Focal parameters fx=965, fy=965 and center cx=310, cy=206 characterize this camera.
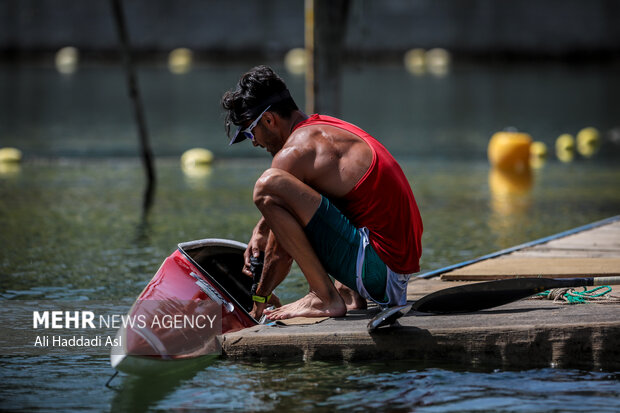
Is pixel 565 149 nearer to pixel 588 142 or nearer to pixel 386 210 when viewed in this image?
pixel 588 142

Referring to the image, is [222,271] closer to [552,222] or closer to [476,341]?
[476,341]

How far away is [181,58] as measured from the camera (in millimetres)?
52781

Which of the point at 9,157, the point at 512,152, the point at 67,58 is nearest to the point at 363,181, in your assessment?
the point at 512,152

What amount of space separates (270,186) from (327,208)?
32cm

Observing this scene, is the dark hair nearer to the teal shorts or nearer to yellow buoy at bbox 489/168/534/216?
the teal shorts

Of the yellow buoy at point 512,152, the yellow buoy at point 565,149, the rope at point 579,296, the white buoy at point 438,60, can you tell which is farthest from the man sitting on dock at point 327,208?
the white buoy at point 438,60

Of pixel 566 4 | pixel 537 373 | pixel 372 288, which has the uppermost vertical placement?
pixel 566 4

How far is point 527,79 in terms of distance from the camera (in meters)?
43.5

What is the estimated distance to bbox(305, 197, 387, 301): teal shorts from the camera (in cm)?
502

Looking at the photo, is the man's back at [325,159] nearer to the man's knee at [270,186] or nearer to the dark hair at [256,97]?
the man's knee at [270,186]

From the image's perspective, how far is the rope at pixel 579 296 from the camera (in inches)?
213

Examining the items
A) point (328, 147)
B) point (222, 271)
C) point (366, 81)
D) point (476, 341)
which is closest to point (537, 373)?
point (476, 341)

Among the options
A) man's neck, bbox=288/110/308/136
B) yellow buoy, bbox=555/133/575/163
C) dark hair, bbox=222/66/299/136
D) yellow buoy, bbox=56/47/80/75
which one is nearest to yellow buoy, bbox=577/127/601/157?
yellow buoy, bbox=555/133/575/163

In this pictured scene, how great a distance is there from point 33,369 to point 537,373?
2602mm
